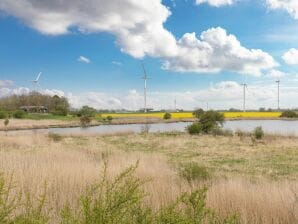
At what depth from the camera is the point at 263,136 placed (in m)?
35.3

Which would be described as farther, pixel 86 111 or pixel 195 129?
pixel 86 111

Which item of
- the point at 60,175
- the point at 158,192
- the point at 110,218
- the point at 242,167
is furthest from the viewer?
the point at 242,167

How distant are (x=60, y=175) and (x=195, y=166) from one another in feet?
13.7

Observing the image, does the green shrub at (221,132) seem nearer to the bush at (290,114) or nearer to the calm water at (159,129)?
the calm water at (159,129)

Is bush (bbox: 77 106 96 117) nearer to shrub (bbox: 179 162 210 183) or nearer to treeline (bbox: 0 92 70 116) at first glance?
treeline (bbox: 0 92 70 116)

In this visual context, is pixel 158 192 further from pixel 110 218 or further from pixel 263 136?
pixel 263 136

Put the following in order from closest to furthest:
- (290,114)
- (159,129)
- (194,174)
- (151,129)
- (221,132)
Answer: (194,174) → (221,132) → (159,129) → (151,129) → (290,114)

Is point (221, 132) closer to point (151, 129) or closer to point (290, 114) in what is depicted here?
point (151, 129)

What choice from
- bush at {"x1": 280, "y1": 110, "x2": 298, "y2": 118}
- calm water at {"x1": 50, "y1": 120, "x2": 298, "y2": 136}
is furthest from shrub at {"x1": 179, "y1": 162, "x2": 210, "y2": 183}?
bush at {"x1": 280, "y1": 110, "x2": 298, "y2": 118}

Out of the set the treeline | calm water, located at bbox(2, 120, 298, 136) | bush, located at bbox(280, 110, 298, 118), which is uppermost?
the treeline

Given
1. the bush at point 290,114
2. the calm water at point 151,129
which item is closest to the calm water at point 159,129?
the calm water at point 151,129

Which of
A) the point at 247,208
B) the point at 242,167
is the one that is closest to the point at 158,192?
the point at 247,208

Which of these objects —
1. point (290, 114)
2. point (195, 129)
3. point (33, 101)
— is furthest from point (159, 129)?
point (33, 101)

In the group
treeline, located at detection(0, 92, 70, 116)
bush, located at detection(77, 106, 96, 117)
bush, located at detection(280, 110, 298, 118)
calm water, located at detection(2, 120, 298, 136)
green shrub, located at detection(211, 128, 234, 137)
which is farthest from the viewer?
treeline, located at detection(0, 92, 70, 116)
